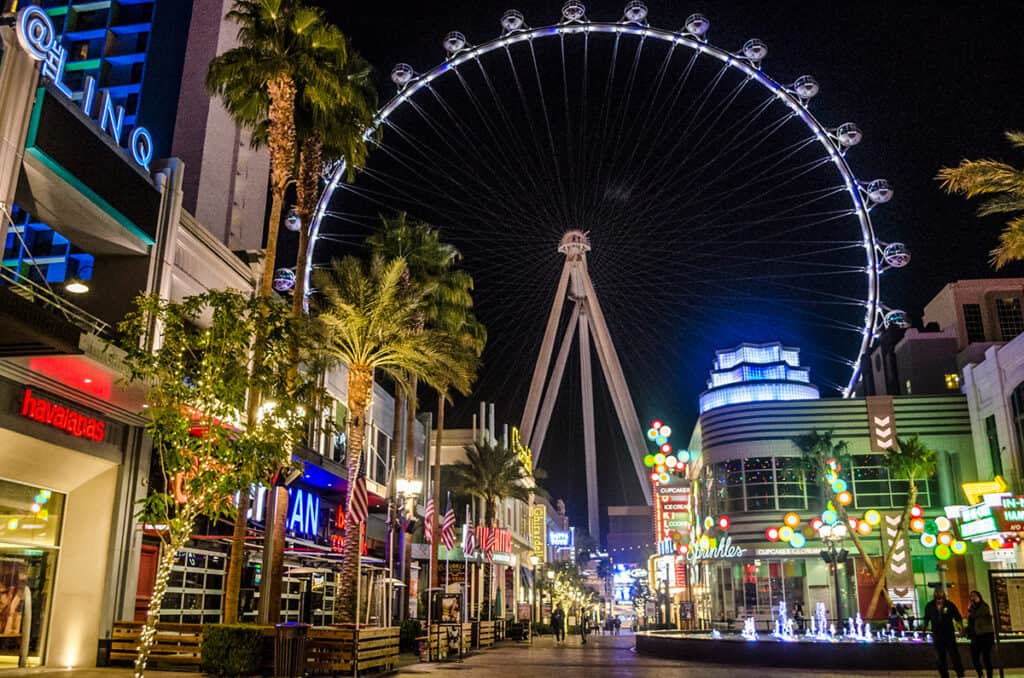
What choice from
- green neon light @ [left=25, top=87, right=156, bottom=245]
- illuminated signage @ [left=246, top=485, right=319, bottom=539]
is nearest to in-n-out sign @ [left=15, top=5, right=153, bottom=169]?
green neon light @ [left=25, top=87, right=156, bottom=245]

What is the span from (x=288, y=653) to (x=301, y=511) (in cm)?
1427

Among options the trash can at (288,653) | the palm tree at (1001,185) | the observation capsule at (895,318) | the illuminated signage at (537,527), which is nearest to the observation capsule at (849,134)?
the observation capsule at (895,318)

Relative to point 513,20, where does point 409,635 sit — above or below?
below

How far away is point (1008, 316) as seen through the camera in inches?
2416

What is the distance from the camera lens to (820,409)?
2434 inches

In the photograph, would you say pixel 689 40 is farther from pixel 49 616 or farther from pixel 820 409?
pixel 49 616

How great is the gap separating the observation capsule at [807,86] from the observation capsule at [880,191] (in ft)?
18.3

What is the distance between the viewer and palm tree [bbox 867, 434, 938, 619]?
178 feet

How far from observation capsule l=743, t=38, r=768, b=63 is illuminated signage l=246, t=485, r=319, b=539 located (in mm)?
29468

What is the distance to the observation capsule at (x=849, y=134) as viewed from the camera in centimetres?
4291

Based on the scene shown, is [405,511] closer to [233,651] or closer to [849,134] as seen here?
[233,651]

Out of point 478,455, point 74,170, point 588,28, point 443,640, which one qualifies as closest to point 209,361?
point 74,170

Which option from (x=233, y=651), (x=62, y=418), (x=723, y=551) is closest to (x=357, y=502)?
(x=233, y=651)

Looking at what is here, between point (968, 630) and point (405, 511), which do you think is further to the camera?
point (405, 511)
